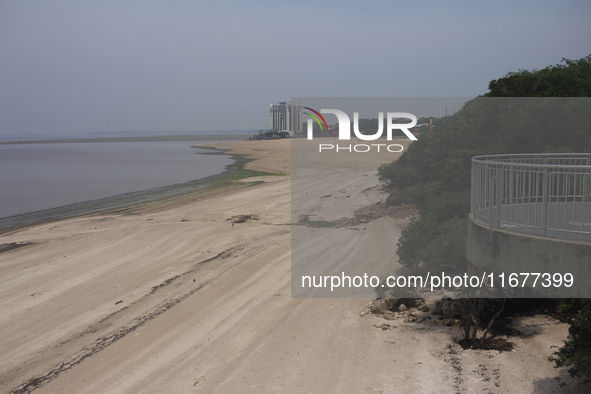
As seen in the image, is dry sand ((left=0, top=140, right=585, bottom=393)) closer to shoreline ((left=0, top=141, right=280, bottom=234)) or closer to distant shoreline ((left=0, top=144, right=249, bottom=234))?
shoreline ((left=0, top=141, right=280, bottom=234))

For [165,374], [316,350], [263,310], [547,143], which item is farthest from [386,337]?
[547,143]

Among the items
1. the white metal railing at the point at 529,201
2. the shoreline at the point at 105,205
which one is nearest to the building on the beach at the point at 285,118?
the shoreline at the point at 105,205

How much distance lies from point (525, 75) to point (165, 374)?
12.0 meters

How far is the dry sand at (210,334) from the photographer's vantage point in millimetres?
6113

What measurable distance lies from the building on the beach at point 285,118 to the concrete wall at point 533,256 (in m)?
68.9

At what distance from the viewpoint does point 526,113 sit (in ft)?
35.6

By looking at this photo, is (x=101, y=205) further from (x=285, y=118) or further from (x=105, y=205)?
(x=285, y=118)

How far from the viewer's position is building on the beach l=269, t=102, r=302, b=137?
79356 millimetres

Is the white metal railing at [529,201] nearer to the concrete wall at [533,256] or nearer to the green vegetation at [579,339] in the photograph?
the concrete wall at [533,256]

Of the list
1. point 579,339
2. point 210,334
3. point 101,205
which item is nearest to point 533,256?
point 579,339

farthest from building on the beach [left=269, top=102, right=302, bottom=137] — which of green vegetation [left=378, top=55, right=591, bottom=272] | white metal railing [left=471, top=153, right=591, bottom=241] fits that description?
white metal railing [left=471, top=153, right=591, bottom=241]

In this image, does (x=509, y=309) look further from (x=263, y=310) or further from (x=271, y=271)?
(x=271, y=271)

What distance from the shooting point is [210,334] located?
8.16 metres

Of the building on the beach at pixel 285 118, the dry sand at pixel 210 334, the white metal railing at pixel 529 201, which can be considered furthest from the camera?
the building on the beach at pixel 285 118
